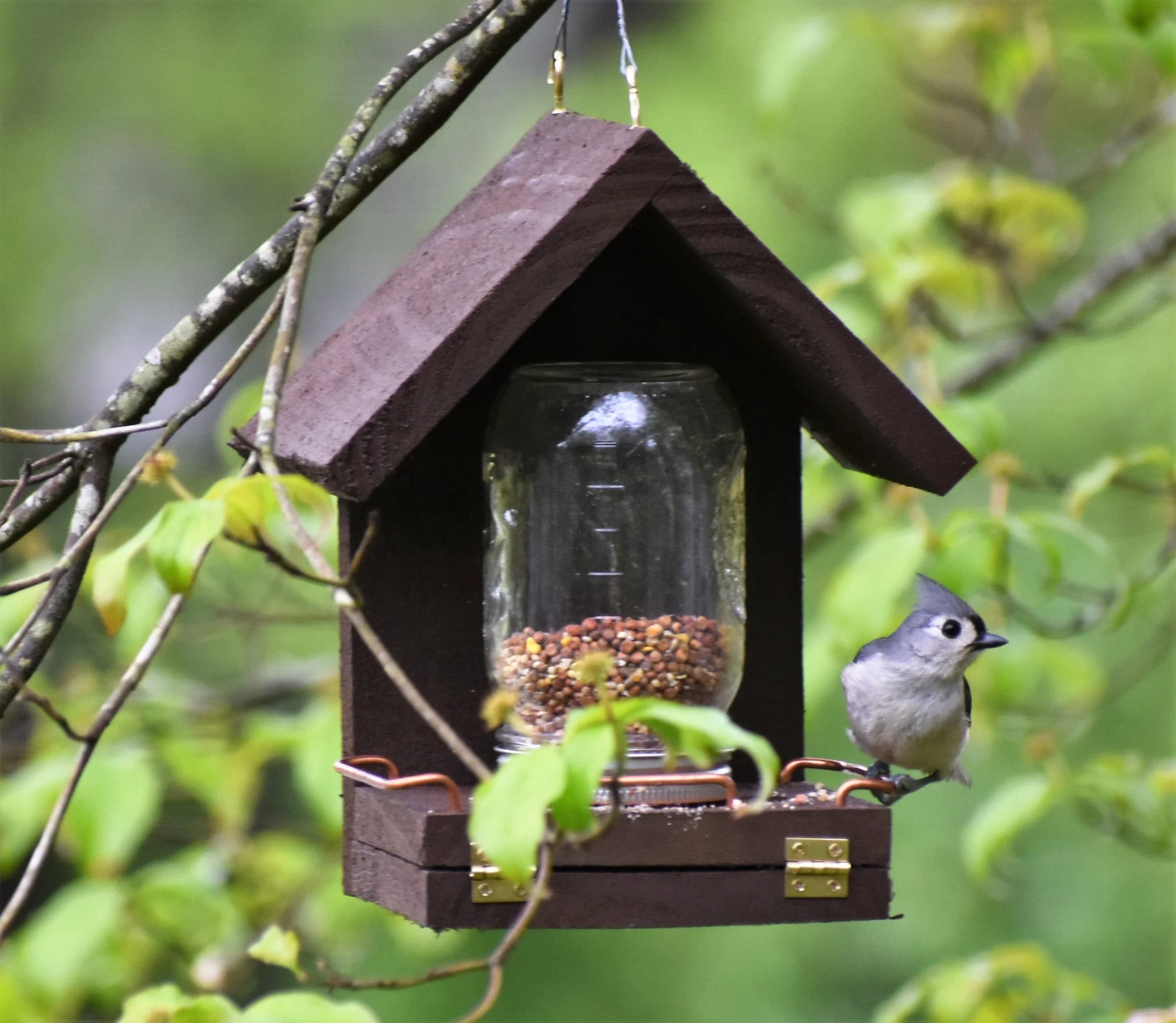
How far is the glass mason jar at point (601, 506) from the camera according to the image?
5.25 ft

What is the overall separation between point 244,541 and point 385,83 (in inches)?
21.6

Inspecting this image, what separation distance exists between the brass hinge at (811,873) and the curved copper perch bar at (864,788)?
2.3 inches

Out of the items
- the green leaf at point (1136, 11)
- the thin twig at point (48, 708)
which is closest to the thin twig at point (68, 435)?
the thin twig at point (48, 708)

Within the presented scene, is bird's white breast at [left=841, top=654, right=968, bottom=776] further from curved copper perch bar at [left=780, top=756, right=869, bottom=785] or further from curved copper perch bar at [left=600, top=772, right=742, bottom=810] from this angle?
curved copper perch bar at [left=600, top=772, right=742, bottom=810]

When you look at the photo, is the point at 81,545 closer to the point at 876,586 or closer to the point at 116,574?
the point at 116,574

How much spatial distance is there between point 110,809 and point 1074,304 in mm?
1689

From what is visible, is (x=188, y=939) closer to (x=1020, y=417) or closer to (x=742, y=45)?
(x=1020, y=417)

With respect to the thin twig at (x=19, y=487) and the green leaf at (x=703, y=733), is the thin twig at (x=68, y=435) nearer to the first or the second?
the thin twig at (x=19, y=487)

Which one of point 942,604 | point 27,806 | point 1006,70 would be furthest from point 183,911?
point 1006,70

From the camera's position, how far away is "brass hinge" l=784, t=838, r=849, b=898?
1.39m

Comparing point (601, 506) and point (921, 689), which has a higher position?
point (601, 506)

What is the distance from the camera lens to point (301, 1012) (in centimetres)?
131

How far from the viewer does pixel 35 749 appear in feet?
8.40

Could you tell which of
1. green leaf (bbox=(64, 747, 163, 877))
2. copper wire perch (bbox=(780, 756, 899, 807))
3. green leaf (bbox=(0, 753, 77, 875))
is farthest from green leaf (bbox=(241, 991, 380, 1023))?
green leaf (bbox=(0, 753, 77, 875))
